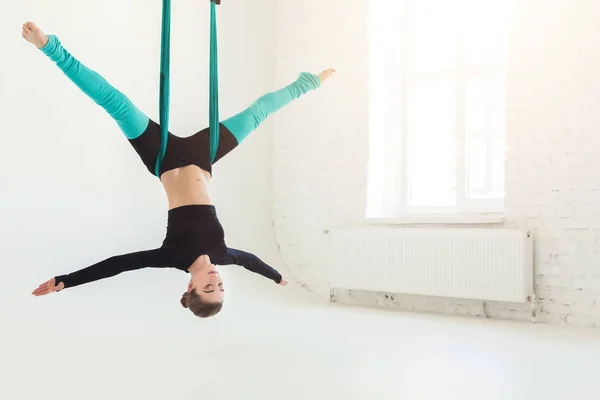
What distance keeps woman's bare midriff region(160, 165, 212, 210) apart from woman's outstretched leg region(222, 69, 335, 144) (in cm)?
29

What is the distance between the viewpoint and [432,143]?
5133 millimetres

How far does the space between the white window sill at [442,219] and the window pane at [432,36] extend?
118cm

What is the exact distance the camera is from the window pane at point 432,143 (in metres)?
5.04

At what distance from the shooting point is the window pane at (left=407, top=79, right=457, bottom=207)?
5039mm

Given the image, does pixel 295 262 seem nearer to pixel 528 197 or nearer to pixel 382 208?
pixel 382 208

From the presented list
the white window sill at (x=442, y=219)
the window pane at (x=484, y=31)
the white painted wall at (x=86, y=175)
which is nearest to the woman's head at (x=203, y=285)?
the white painted wall at (x=86, y=175)

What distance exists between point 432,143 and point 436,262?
104 cm

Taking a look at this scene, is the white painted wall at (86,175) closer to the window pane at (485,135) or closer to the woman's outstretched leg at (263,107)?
the woman's outstretched leg at (263,107)

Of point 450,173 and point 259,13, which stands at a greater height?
point 259,13

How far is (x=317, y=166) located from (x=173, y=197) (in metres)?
2.93

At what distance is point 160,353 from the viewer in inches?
123

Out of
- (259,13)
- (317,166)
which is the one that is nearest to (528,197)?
(317,166)

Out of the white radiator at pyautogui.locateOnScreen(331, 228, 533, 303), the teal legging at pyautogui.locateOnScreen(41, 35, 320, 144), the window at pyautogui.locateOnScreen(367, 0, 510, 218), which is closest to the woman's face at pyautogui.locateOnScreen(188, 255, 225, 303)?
the teal legging at pyautogui.locateOnScreen(41, 35, 320, 144)

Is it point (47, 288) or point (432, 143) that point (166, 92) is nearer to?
point (47, 288)
